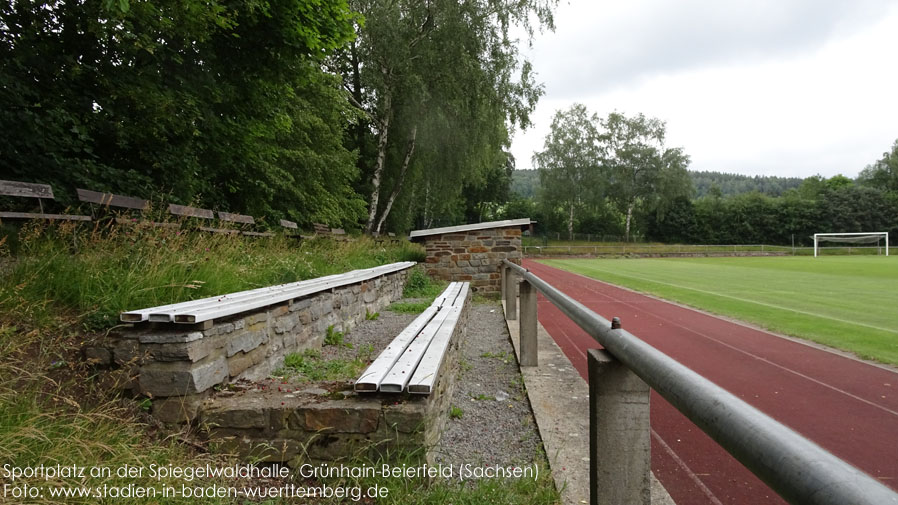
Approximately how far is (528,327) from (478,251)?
5977 millimetres

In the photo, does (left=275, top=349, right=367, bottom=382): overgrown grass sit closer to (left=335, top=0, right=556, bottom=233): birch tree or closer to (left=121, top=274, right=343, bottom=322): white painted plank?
(left=121, top=274, right=343, bottom=322): white painted plank

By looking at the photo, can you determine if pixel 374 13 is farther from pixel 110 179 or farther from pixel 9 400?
pixel 9 400

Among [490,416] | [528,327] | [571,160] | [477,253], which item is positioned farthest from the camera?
[571,160]

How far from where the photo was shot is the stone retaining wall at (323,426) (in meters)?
2.21

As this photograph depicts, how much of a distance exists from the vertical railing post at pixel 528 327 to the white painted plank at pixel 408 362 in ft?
2.64

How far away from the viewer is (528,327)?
4316 millimetres

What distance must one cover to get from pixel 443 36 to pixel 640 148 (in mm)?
37999

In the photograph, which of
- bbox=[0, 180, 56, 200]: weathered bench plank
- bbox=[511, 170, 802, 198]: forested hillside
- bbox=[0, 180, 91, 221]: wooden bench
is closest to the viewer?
bbox=[0, 180, 91, 221]: wooden bench

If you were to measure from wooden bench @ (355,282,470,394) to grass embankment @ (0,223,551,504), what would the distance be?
0.43m

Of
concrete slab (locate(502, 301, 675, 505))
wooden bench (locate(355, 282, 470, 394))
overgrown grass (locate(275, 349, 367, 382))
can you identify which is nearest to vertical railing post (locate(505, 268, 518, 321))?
concrete slab (locate(502, 301, 675, 505))

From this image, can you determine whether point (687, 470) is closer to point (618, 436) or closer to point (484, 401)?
point (484, 401)

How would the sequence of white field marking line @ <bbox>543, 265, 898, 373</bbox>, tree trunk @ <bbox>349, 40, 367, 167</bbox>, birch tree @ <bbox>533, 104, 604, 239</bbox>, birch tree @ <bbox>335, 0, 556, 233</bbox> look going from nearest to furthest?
white field marking line @ <bbox>543, 265, 898, 373</bbox> < birch tree @ <bbox>335, 0, 556, 233</bbox> < tree trunk @ <bbox>349, 40, 367, 167</bbox> < birch tree @ <bbox>533, 104, 604, 239</bbox>

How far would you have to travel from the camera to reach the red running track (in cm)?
244

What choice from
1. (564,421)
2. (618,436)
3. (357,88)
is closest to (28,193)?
(564,421)
